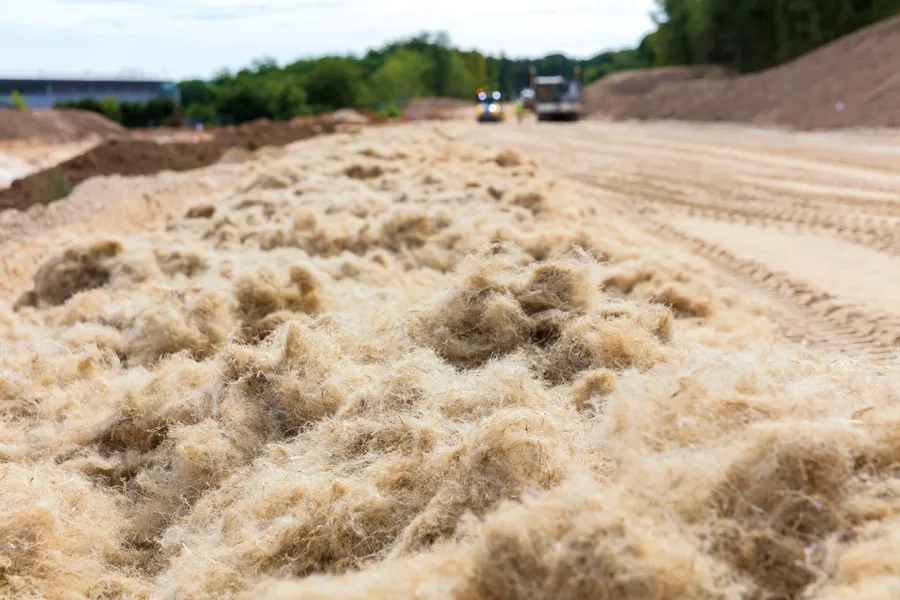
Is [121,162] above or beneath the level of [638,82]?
beneath

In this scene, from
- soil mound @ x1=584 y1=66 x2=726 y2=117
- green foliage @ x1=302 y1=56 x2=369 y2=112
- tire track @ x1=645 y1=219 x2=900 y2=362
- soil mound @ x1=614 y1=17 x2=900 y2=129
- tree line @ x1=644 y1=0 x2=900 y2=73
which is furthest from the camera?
green foliage @ x1=302 y1=56 x2=369 y2=112

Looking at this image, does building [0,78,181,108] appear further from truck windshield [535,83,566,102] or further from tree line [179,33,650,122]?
truck windshield [535,83,566,102]

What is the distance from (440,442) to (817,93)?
1045 inches

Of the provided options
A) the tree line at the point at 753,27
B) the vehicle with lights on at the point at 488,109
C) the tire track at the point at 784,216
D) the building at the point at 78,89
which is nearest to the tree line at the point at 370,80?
the building at the point at 78,89

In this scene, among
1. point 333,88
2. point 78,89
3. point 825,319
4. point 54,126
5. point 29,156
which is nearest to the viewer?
point 825,319

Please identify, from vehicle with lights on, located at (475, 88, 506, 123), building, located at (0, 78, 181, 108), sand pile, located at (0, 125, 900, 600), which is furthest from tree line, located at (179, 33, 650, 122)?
sand pile, located at (0, 125, 900, 600)

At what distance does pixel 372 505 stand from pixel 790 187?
1038 centimetres

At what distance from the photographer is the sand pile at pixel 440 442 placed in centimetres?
205

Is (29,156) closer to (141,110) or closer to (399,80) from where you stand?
(141,110)

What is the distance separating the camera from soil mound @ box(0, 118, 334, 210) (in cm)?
1252

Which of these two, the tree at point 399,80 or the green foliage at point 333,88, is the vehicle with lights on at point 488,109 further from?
the tree at point 399,80

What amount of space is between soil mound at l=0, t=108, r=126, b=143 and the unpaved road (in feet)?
69.0

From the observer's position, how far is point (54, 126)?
32.9 metres

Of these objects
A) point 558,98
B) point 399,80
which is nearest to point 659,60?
point 399,80
